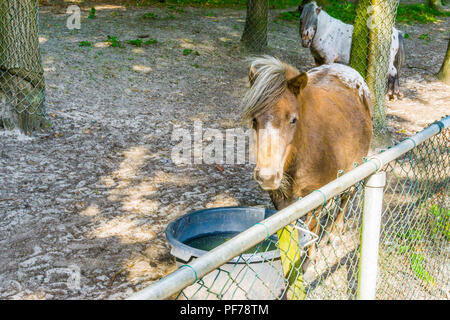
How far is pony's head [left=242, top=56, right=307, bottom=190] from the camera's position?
9.96 ft

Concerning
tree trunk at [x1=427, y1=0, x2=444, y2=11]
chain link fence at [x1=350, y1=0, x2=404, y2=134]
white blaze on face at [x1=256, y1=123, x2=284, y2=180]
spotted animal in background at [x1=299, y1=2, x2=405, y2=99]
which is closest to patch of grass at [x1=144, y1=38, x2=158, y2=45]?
spotted animal in background at [x1=299, y1=2, x2=405, y2=99]

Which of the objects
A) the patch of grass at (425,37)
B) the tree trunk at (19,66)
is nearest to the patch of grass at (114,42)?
the tree trunk at (19,66)

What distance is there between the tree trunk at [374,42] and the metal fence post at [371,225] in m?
4.92

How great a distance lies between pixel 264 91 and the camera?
318cm

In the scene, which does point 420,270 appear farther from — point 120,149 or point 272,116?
point 120,149

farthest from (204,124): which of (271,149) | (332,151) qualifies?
(271,149)

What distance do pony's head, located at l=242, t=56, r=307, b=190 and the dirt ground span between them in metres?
1.48

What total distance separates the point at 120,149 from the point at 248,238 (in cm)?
498

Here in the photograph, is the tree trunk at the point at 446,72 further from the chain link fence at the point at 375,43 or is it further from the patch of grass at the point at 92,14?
the patch of grass at the point at 92,14

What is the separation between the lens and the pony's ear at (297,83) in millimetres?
3281

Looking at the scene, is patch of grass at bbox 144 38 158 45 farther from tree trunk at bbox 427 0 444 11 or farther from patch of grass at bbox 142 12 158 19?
tree trunk at bbox 427 0 444 11

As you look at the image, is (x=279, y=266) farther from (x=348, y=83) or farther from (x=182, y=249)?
(x=348, y=83)

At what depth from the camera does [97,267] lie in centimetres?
388

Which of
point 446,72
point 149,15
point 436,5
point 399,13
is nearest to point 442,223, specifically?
point 446,72
